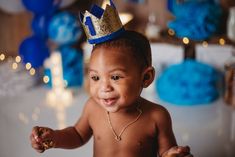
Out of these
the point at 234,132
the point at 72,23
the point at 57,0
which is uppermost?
the point at 57,0

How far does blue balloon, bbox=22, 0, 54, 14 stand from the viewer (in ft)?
4.81

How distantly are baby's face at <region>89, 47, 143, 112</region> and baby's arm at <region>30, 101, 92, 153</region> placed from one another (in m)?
0.13

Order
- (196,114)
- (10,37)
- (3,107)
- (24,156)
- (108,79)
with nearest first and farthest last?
(108,79) → (24,156) → (196,114) → (3,107) → (10,37)

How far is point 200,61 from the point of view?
1542 millimetres

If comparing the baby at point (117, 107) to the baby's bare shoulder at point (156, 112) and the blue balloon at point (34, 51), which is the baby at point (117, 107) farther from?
the blue balloon at point (34, 51)

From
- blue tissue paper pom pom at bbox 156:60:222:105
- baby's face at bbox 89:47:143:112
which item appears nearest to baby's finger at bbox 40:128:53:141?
baby's face at bbox 89:47:143:112

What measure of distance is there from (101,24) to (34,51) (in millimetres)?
989

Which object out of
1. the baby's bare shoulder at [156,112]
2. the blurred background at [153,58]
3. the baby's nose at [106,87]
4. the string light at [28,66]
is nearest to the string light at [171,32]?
the blurred background at [153,58]

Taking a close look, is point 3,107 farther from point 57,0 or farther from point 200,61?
point 200,61

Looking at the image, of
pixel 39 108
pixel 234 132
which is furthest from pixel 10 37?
pixel 234 132

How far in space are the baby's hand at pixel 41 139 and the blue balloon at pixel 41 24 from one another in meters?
0.90

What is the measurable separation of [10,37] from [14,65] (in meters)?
0.22

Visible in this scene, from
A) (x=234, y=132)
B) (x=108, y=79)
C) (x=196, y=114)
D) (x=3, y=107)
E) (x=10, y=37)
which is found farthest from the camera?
(x=10, y=37)

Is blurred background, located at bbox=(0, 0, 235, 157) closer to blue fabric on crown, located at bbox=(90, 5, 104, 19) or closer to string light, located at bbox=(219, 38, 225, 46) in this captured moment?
string light, located at bbox=(219, 38, 225, 46)
